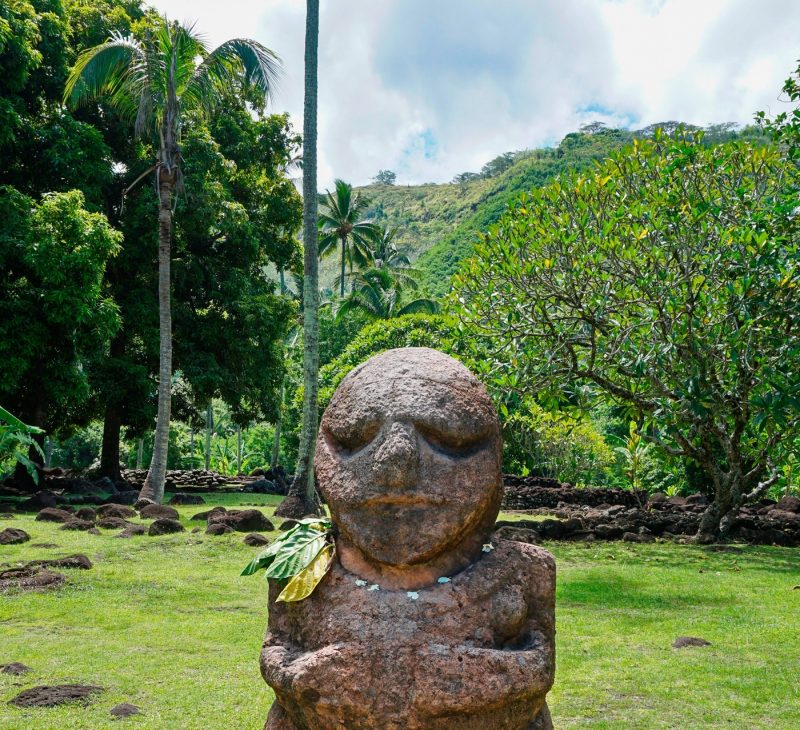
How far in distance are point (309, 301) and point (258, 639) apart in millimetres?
9442

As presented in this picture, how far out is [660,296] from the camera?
12.1 metres

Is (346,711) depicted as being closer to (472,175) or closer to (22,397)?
(22,397)

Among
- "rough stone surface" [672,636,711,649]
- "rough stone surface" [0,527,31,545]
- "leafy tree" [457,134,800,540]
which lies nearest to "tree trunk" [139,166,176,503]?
"rough stone surface" [0,527,31,545]

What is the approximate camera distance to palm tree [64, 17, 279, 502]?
671 inches

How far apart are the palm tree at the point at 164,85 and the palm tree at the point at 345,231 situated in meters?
17.0

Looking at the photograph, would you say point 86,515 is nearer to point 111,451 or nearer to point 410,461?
point 111,451

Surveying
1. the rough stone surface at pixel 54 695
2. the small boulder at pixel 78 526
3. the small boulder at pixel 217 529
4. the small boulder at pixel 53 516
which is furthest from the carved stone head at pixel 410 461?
the small boulder at pixel 53 516

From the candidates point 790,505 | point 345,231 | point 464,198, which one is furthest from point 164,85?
point 464,198

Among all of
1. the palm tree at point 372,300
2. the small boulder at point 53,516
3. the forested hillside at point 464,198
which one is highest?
the forested hillside at point 464,198

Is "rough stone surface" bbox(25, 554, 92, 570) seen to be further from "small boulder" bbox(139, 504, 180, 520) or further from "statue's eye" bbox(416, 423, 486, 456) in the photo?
"statue's eye" bbox(416, 423, 486, 456)

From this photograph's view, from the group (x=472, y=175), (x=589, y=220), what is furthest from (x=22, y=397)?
(x=472, y=175)

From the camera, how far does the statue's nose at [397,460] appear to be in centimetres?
347

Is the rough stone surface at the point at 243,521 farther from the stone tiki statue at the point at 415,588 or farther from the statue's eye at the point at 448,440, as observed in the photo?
the statue's eye at the point at 448,440

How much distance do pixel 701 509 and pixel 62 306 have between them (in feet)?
47.6
